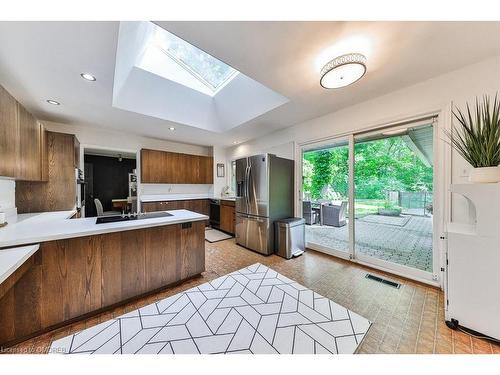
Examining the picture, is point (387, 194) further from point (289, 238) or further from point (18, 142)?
point (18, 142)

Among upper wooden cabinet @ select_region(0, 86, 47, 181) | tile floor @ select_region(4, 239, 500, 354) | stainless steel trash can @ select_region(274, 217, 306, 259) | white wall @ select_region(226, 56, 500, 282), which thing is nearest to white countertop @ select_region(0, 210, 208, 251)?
upper wooden cabinet @ select_region(0, 86, 47, 181)

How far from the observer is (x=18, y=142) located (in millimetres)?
1763

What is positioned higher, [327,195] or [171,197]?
[327,195]

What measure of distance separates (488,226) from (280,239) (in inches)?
89.8

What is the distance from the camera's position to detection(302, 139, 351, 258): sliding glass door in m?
3.12

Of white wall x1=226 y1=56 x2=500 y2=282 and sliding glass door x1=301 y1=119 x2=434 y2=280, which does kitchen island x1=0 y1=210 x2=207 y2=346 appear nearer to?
sliding glass door x1=301 y1=119 x2=434 y2=280

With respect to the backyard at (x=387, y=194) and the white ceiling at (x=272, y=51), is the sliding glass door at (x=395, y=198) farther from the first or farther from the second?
the white ceiling at (x=272, y=51)

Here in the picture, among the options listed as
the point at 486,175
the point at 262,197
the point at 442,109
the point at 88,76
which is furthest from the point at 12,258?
the point at 442,109

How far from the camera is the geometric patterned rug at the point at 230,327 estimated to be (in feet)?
4.35

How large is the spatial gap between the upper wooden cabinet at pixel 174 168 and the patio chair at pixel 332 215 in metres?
3.30

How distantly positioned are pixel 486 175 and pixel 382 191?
1.26 m
